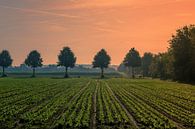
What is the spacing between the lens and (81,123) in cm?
2989

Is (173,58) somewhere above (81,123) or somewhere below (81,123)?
above

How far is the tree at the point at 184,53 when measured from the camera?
114m

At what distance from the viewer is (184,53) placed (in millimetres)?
119062

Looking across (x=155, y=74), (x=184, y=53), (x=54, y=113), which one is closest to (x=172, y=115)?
(x=54, y=113)

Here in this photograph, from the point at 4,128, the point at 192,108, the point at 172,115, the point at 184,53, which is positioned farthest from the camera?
the point at 184,53

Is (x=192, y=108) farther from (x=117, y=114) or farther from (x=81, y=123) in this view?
(x=81, y=123)

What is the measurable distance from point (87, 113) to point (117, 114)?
248 cm

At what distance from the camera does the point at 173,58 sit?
120750 mm

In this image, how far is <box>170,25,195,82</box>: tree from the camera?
114m

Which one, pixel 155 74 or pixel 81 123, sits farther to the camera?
pixel 155 74

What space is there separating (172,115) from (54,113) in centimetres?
975

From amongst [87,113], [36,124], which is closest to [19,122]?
[36,124]

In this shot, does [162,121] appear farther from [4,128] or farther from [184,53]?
[184,53]

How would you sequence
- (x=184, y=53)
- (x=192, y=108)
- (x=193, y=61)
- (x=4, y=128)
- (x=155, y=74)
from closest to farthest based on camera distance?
1. (x=4, y=128)
2. (x=192, y=108)
3. (x=193, y=61)
4. (x=184, y=53)
5. (x=155, y=74)
